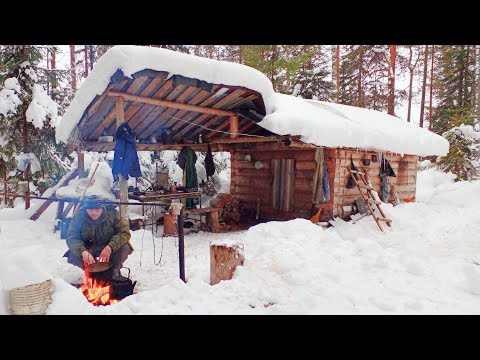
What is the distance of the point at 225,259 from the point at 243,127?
236 inches

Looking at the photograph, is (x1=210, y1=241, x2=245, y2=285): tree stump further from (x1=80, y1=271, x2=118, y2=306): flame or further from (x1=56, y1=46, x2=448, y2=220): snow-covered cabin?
(x1=56, y1=46, x2=448, y2=220): snow-covered cabin

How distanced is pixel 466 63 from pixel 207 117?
1989cm

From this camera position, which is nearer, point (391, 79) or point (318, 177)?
point (318, 177)

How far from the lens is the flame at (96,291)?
16.1 feet

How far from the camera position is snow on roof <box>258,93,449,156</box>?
8961 millimetres

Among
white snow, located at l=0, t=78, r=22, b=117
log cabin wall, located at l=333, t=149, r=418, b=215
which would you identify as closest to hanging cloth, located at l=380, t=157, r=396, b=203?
log cabin wall, located at l=333, t=149, r=418, b=215

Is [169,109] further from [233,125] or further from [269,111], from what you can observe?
[269,111]

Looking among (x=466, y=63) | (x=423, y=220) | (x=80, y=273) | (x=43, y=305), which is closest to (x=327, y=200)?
(x=423, y=220)

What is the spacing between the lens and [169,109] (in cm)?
952

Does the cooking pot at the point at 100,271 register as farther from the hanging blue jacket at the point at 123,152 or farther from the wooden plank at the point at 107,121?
the wooden plank at the point at 107,121

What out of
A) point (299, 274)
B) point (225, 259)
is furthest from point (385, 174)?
point (225, 259)

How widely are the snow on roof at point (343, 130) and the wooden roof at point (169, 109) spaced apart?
2.52ft

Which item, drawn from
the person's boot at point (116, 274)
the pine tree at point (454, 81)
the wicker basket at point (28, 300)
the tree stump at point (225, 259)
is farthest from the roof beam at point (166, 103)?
the pine tree at point (454, 81)

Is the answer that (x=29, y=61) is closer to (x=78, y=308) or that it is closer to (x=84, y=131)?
(x=84, y=131)
